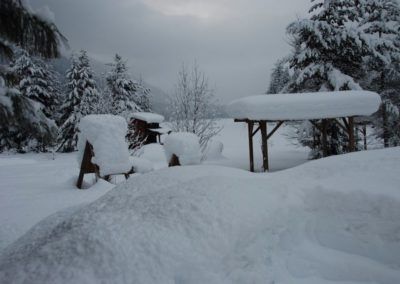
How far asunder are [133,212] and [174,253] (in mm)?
751

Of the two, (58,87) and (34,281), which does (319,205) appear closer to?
(34,281)

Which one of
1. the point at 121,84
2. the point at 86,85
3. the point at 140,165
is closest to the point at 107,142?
the point at 140,165

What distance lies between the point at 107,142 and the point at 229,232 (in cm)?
553

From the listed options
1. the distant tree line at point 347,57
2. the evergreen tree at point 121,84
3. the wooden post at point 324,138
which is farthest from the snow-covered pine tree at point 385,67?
the evergreen tree at point 121,84

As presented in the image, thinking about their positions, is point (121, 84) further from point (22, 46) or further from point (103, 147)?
point (22, 46)

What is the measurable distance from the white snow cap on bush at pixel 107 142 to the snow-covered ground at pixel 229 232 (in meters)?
3.68

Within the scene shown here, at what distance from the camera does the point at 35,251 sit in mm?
2811

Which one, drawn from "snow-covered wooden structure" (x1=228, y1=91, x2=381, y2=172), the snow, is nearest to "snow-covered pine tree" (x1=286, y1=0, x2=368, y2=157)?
"snow-covered wooden structure" (x1=228, y1=91, x2=381, y2=172)

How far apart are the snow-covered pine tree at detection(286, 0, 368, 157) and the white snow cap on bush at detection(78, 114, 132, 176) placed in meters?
10.0

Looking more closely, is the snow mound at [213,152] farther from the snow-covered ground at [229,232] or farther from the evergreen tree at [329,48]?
the snow-covered ground at [229,232]

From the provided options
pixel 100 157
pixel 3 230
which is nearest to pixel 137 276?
pixel 3 230

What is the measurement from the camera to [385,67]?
16.5m

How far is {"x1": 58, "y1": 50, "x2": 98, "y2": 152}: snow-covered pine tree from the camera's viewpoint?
1110 inches

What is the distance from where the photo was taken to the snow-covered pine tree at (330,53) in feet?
47.1
